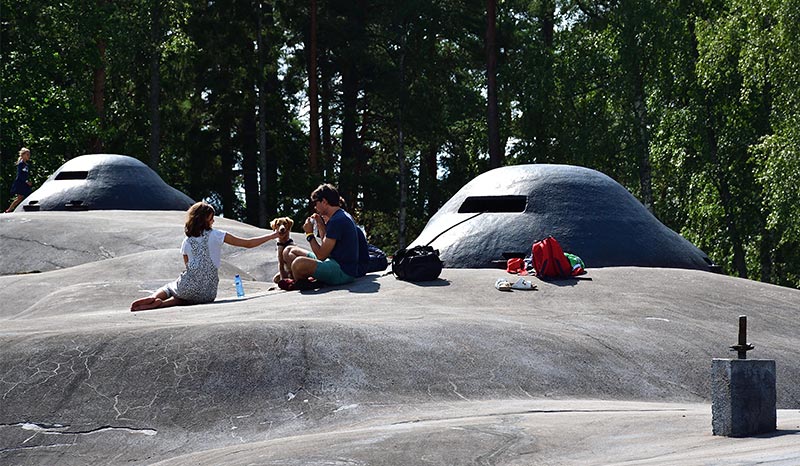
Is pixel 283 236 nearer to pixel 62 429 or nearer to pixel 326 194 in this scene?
pixel 326 194

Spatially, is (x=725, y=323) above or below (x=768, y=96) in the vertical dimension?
below

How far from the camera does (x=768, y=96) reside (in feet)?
106

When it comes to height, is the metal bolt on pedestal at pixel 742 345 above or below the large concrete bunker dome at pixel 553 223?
below

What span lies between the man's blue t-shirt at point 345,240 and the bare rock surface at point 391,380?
38 centimetres

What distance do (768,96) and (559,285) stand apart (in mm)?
21552

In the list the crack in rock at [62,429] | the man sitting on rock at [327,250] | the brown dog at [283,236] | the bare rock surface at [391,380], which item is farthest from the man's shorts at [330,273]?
the crack in rock at [62,429]

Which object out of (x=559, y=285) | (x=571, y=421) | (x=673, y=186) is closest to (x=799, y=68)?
(x=673, y=186)

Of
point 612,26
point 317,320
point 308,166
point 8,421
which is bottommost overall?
point 8,421

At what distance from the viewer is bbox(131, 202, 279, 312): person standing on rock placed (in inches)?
486

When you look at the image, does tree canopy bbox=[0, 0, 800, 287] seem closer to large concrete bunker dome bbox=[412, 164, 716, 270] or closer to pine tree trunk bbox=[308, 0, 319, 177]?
pine tree trunk bbox=[308, 0, 319, 177]

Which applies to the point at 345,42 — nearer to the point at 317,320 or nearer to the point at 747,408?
the point at 317,320

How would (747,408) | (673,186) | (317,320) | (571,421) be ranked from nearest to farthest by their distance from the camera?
(747,408) < (571,421) < (317,320) < (673,186)

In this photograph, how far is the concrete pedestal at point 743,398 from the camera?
6.45 m

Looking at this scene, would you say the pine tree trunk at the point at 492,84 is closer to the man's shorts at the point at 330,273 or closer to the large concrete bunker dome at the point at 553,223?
the large concrete bunker dome at the point at 553,223
